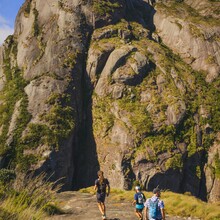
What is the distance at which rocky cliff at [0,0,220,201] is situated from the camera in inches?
1885

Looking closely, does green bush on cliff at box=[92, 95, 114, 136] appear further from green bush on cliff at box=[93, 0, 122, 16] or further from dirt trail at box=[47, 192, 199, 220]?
dirt trail at box=[47, 192, 199, 220]

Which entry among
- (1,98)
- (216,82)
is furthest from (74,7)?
(216,82)

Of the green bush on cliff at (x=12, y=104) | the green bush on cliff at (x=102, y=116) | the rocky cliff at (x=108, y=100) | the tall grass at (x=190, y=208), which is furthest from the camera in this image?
the green bush on cliff at (x=102, y=116)

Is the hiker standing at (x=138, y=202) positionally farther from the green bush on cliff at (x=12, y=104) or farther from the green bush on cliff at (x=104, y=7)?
the green bush on cliff at (x=104, y=7)

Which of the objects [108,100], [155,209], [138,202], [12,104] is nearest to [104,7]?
[108,100]

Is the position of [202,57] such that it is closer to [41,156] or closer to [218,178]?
[218,178]

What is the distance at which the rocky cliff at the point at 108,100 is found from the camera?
157 ft

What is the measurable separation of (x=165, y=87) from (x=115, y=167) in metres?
18.9

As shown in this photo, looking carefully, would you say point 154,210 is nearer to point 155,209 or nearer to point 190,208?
point 155,209

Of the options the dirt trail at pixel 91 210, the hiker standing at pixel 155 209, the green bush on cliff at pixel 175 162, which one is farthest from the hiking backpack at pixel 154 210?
the green bush on cliff at pixel 175 162

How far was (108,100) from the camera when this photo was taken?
55.2 m

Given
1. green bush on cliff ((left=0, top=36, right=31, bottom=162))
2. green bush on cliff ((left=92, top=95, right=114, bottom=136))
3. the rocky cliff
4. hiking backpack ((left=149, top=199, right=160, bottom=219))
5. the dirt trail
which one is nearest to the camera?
hiking backpack ((left=149, top=199, right=160, bottom=219))

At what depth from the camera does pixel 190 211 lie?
2342cm

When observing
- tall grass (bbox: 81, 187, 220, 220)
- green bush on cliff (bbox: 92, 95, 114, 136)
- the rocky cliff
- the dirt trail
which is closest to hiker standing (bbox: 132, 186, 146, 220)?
the dirt trail
